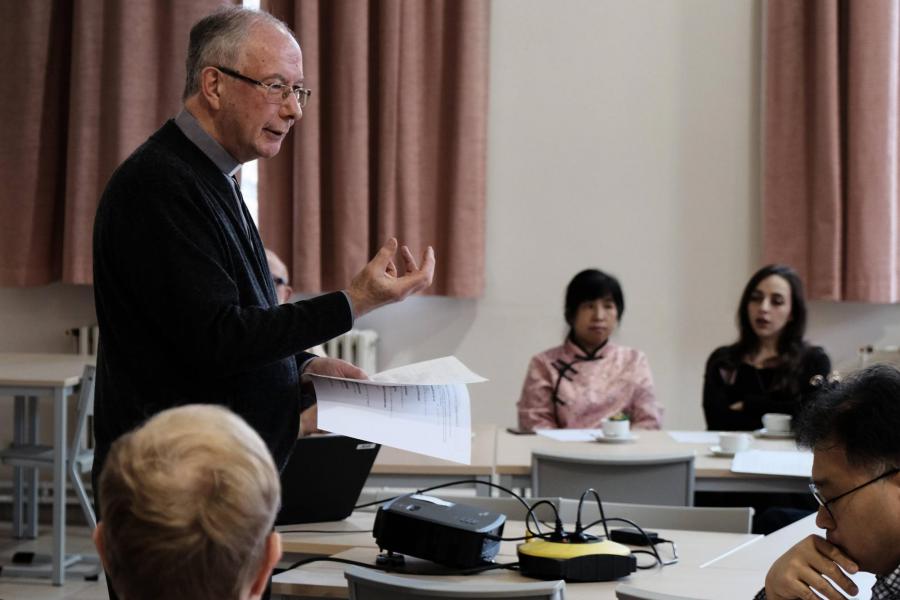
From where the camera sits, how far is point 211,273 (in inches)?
64.6

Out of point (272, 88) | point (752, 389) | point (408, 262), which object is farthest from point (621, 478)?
point (272, 88)

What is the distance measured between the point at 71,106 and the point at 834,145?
349cm

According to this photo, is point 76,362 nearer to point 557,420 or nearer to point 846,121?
point 557,420

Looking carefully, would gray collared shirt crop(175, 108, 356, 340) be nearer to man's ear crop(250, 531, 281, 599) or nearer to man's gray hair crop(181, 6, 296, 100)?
man's gray hair crop(181, 6, 296, 100)

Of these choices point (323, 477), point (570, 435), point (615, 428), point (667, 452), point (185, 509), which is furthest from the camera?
point (570, 435)

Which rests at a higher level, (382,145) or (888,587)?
(382,145)

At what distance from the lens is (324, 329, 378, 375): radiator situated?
A: 529 cm

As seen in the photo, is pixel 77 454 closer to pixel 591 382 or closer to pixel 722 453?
pixel 591 382

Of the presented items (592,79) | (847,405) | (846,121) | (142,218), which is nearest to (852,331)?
(846,121)

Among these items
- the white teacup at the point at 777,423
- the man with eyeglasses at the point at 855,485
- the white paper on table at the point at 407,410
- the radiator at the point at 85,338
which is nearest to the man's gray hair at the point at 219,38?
the white paper on table at the point at 407,410

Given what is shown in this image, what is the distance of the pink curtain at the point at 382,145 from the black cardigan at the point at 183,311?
340 cm

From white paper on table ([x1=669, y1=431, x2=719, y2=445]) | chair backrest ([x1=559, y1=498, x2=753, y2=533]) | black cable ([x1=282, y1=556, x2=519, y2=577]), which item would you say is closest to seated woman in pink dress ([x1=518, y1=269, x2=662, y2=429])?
white paper on table ([x1=669, y1=431, x2=719, y2=445])

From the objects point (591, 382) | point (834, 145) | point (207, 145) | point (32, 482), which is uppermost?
point (834, 145)

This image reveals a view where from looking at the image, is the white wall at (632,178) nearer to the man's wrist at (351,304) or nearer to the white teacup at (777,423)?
the white teacup at (777,423)
